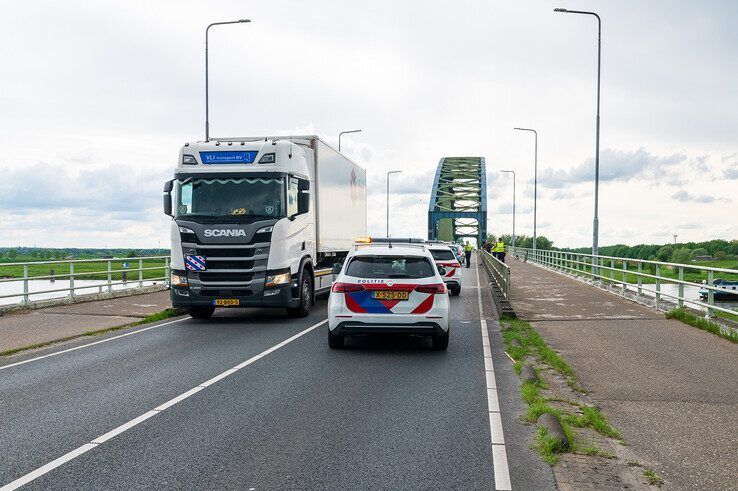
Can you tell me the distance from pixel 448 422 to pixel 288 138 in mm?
11724

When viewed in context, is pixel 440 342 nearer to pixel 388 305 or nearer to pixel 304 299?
pixel 388 305

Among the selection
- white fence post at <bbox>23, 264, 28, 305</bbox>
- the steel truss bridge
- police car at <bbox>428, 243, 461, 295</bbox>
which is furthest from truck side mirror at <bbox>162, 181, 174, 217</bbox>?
the steel truss bridge

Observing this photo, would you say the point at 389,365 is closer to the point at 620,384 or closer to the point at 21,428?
the point at 620,384

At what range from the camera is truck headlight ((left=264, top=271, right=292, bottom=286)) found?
14.6 metres

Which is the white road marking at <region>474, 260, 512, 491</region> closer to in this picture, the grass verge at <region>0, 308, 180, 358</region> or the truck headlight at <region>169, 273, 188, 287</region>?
the truck headlight at <region>169, 273, 188, 287</region>

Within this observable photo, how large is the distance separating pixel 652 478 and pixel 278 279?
10.5 metres

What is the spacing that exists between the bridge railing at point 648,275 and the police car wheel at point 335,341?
590cm

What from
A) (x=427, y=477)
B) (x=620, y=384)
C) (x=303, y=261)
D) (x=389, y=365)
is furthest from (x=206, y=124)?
(x=427, y=477)

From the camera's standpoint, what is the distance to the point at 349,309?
10.8 m

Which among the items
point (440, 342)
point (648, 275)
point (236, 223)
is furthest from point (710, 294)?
point (236, 223)

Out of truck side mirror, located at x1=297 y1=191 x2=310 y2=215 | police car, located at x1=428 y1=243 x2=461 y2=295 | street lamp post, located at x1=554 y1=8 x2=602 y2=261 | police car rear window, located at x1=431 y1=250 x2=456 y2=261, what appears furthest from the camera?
street lamp post, located at x1=554 y1=8 x2=602 y2=261

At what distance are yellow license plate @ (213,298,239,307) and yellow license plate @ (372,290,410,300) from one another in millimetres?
4687

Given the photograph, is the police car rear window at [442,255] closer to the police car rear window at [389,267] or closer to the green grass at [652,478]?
the police car rear window at [389,267]

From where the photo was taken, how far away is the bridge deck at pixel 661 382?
5.43 metres
